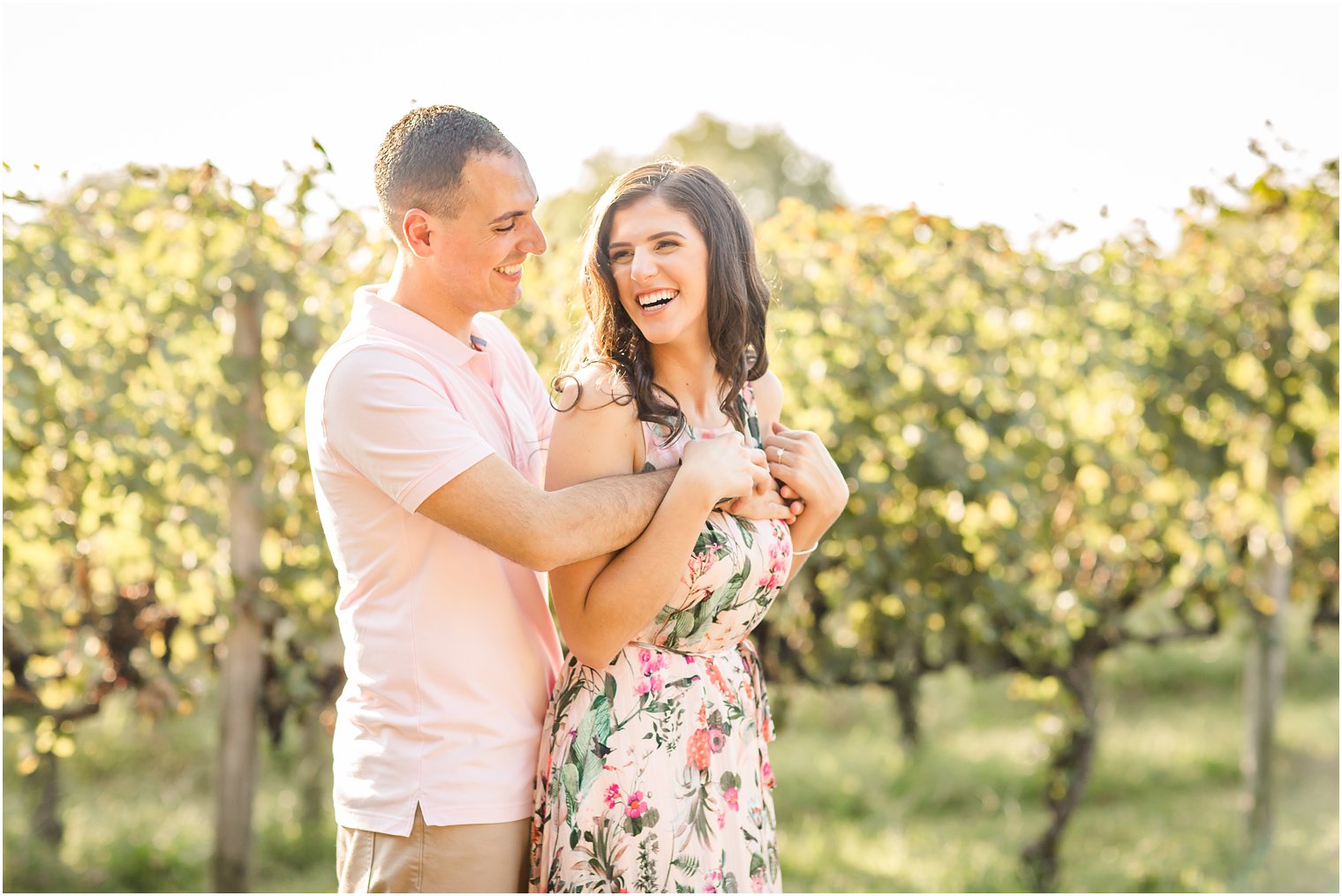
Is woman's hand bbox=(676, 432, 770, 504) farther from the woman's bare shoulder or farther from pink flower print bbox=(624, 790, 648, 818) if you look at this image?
pink flower print bbox=(624, 790, 648, 818)

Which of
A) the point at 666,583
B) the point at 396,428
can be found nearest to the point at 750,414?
the point at 666,583

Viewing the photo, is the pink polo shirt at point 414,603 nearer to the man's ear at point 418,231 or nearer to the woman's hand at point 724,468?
the man's ear at point 418,231

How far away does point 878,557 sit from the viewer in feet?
12.9

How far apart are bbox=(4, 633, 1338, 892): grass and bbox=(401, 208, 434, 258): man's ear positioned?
2.50 meters

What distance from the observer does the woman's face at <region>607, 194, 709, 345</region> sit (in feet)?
7.05

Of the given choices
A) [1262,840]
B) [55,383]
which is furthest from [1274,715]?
[55,383]

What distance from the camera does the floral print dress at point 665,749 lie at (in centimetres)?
206

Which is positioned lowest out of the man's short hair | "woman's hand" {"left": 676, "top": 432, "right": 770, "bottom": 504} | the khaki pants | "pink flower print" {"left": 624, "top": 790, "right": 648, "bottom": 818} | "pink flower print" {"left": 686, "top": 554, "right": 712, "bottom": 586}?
the khaki pants

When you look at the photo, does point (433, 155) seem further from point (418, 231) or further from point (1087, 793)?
point (1087, 793)

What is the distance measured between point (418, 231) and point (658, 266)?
0.44 meters

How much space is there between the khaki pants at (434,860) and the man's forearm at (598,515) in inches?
19.5

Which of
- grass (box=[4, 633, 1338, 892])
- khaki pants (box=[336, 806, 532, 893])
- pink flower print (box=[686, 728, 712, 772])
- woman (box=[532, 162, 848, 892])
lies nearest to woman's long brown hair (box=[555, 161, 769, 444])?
woman (box=[532, 162, 848, 892])

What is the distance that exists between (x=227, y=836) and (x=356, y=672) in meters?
1.90

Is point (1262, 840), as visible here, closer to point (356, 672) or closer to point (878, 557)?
point (878, 557)
